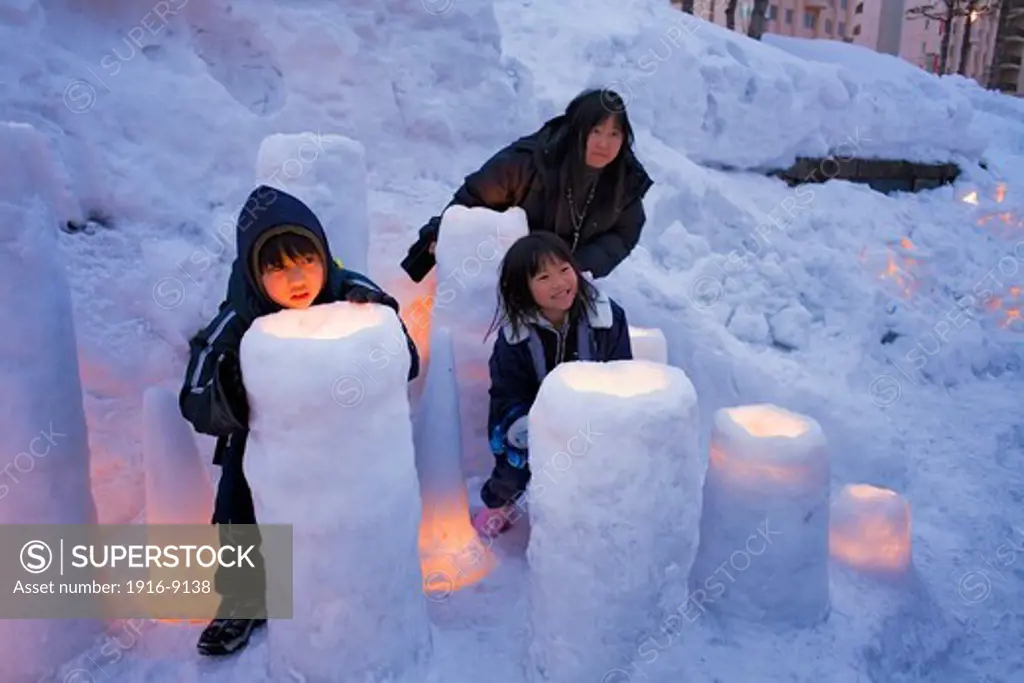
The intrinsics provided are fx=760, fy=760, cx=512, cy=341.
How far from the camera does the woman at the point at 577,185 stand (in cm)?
270

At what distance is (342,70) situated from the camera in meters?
4.01

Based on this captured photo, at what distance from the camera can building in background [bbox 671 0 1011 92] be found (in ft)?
92.5

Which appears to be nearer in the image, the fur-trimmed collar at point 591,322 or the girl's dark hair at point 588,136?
the fur-trimmed collar at point 591,322

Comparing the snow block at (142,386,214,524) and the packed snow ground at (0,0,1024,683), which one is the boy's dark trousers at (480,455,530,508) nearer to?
the packed snow ground at (0,0,1024,683)

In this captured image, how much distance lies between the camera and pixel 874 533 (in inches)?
100

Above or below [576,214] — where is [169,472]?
below

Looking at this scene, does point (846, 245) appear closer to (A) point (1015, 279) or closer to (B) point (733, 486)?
(A) point (1015, 279)

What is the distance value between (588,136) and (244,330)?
4.50ft

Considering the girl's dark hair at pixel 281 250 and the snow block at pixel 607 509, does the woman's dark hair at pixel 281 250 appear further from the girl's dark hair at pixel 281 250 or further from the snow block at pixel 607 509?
the snow block at pixel 607 509

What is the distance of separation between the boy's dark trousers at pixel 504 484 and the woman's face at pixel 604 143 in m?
1.12

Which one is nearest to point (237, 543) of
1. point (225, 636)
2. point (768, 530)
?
point (225, 636)

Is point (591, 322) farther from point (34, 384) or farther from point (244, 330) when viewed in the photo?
point (34, 384)

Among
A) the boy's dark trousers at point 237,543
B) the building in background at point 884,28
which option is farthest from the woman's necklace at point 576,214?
the building in background at point 884,28

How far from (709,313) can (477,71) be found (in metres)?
1.99
